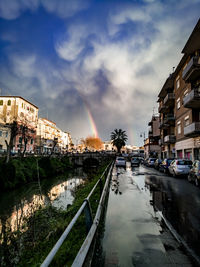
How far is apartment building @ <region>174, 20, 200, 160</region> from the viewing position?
23.4 m

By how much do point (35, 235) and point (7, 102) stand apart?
57.5 meters

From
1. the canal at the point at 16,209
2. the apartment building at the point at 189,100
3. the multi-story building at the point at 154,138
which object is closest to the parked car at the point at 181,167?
the apartment building at the point at 189,100

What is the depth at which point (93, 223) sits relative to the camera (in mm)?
4465

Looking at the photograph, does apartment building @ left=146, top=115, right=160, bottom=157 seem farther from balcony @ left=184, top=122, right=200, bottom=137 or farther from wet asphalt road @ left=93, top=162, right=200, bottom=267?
wet asphalt road @ left=93, top=162, right=200, bottom=267

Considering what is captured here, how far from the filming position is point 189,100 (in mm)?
23953

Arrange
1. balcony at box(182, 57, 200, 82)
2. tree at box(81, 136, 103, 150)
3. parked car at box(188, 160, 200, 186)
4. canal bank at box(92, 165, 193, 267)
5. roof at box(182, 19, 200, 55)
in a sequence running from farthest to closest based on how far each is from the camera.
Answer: tree at box(81, 136, 103, 150) → balcony at box(182, 57, 200, 82) → roof at box(182, 19, 200, 55) → parked car at box(188, 160, 200, 186) → canal bank at box(92, 165, 193, 267)

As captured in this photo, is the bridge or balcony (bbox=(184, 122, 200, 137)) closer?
balcony (bbox=(184, 122, 200, 137))

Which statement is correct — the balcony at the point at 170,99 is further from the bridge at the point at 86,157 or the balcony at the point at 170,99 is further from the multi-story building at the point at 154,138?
the bridge at the point at 86,157

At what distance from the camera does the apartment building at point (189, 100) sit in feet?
76.8

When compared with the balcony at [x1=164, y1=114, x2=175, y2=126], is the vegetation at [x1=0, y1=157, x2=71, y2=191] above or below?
below

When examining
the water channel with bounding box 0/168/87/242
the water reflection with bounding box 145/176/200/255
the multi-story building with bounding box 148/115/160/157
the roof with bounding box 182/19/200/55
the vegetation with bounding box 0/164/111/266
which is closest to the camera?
the vegetation with bounding box 0/164/111/266

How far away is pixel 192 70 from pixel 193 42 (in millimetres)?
3264

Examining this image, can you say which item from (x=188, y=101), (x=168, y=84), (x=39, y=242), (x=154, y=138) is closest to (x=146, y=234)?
(x=39, y=242)

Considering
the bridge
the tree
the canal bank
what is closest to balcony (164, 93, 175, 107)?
the bridge
